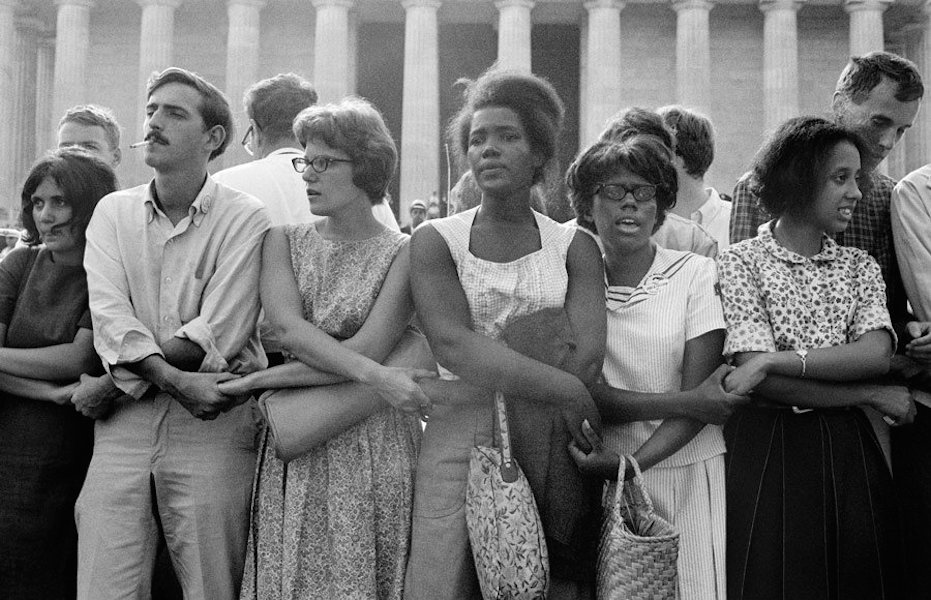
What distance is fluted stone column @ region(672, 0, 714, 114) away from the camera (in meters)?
30.5

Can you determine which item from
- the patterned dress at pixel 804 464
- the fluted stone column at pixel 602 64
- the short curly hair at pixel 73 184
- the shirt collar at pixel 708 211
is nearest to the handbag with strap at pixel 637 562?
the patterned dress at pixel 804 464

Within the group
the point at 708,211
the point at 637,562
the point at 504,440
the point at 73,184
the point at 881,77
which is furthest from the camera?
the point at 708,211

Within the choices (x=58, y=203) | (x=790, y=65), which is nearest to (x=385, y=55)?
(x=790, y=65)

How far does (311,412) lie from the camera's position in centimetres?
401

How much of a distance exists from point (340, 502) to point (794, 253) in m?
2.48

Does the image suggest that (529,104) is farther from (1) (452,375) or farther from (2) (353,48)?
(2) (353,48)

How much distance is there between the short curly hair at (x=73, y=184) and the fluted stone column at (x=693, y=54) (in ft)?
90.6

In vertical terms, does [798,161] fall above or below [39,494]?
above

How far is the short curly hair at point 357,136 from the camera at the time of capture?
4.32m

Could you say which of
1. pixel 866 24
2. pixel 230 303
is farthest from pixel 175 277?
pixel 866 24

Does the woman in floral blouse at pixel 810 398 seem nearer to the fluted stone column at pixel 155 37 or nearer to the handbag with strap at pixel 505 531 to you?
the handbag with strap at pixel 505 531

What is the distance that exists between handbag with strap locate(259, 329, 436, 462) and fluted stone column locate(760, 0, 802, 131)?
29.1m

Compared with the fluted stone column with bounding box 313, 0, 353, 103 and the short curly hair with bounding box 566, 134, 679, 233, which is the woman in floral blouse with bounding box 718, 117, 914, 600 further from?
the fluted stone column with bounding box 313, 0, 353, 103

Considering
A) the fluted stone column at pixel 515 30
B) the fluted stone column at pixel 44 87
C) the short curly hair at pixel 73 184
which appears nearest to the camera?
the short curly hair at pixel 73 184
